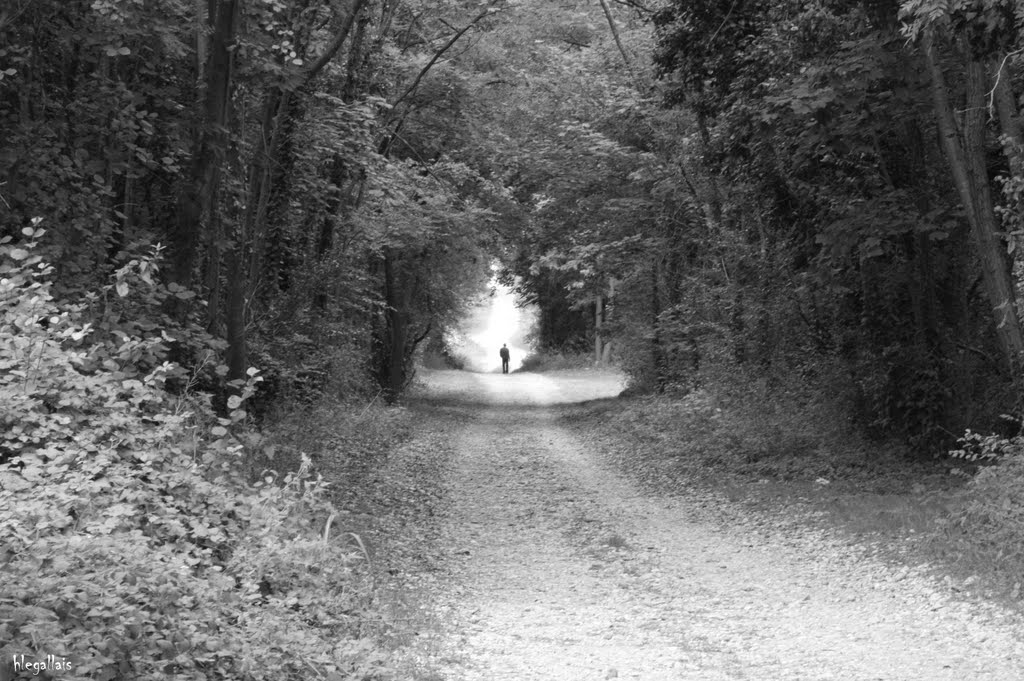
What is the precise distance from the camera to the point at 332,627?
21.1ft

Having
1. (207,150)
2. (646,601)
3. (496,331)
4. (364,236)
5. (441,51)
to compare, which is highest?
(441,51)

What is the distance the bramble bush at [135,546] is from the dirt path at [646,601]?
0.90 m

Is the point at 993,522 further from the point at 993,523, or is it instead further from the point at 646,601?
the point at 646,601

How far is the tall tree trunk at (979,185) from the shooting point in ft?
37.1

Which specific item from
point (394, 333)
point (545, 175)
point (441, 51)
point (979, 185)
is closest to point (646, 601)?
point (979, 185)

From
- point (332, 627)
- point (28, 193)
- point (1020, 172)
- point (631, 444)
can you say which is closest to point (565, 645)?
point (332, 627)

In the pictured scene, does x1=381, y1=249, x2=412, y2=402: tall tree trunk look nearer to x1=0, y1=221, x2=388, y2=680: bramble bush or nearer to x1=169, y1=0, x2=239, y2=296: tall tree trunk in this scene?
x1=169, y1=0, x2=239, y2=296: tall tree trunk

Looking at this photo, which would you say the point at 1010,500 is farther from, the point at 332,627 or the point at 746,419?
the point at 746,419

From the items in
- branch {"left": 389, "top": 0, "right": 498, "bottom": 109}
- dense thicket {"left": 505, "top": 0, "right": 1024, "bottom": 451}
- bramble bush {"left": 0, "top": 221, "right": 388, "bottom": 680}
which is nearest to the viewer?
bramble bush {"left": 0, "top": 221, "right": 388, "bottom": 680}

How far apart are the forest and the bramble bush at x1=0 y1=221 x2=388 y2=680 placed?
0.08 feet

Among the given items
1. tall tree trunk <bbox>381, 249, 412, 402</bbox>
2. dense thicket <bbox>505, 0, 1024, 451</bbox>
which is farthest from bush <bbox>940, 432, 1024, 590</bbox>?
tall tree trunk <bbox>381, 249, 412, 402</bbox>

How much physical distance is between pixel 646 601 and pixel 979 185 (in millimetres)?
6901

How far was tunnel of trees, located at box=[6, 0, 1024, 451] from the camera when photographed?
30.3 feet

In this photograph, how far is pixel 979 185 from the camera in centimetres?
1160
